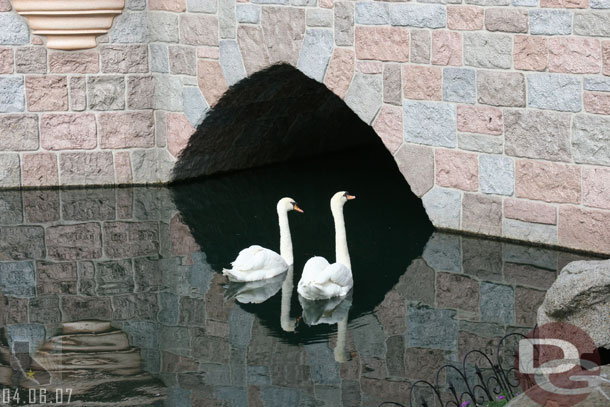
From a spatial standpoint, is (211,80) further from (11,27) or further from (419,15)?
(419,15)

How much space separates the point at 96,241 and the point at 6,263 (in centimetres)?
68

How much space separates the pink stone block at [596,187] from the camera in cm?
662

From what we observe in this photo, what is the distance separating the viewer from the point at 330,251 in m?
7.25

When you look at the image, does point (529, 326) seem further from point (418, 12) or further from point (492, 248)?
point (418, 12)

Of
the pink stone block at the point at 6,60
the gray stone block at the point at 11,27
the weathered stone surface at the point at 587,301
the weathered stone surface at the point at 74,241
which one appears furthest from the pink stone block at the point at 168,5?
the weathered stone surface at the point at 587,301

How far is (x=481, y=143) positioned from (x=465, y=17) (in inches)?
32.4

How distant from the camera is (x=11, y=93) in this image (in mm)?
8766

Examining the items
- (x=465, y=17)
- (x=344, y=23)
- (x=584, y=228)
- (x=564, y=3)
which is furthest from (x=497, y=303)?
(x=344, y=23)

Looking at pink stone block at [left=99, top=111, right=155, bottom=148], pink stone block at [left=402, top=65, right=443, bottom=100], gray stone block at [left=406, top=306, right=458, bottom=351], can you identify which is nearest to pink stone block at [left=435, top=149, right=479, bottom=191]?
pink stone block at [left=402, top=65, right=443, bottom=100]

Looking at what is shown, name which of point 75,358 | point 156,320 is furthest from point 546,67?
point 75,358

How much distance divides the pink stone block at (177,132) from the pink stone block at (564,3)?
3251 millimetres

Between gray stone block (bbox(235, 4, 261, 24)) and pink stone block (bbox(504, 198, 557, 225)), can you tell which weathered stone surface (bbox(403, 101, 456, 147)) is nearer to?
pink stone block (bbox(504, 198, 557, 225))

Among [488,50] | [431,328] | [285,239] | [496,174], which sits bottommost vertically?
[431,328]
